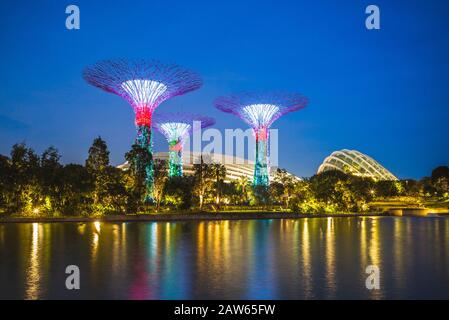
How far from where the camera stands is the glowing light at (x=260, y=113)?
7800 centimetres

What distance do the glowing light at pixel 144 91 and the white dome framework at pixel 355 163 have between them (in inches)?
3890

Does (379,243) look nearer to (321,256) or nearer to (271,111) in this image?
(321,256)

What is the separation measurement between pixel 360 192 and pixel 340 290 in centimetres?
6025

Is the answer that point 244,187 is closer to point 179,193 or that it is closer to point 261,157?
point 261,157

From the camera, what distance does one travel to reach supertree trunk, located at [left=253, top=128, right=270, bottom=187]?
79000 millimetres

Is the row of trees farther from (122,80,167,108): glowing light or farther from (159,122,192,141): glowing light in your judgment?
(159,122,192,141): glowing light

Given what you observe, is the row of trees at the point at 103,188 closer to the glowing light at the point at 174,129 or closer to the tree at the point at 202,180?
the tree at the point at 202,180

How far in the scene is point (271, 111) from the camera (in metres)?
78.0

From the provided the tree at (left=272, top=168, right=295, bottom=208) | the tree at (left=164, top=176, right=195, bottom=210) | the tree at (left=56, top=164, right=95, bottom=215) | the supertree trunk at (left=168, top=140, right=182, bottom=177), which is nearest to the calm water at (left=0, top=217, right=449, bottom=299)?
the tree at (left=56, top=164, right=95, bottom=215)

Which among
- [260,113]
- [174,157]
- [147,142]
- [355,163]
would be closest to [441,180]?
[355,163]

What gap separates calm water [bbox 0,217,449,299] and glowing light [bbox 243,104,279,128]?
4328 cm

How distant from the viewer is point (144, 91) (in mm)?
63250

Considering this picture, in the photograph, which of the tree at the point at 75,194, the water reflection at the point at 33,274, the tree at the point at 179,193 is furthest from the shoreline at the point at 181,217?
the water reflection at the point at 33,274

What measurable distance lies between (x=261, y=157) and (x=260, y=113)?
7.30 m
